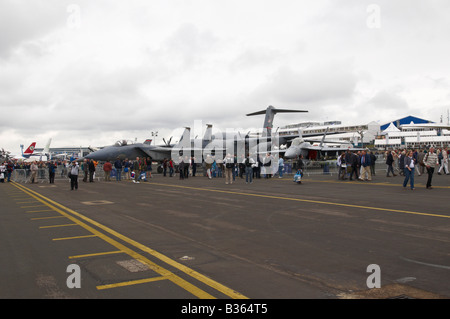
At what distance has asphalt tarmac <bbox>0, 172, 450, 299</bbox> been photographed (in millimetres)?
4230

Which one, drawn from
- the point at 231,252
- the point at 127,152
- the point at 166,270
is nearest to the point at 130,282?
the point at 166,270

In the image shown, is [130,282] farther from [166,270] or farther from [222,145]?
[222,145]

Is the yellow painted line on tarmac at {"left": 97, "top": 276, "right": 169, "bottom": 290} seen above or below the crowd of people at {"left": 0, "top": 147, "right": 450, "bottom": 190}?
below

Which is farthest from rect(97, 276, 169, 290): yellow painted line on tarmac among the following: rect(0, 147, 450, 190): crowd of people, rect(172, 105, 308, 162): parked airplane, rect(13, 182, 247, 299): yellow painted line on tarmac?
rect(172, 105, 308, 162): parked airplane

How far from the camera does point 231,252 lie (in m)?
5.91

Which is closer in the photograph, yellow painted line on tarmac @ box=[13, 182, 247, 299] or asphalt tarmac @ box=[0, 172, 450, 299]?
yellow painted line on tarmac @ box=[13, 182, 247, 299]

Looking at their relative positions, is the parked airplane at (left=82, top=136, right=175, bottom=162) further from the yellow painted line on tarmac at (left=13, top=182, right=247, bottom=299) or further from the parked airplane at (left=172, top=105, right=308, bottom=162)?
the yellow painted line on tarmac at (left=13, top=182, right=247, bottom=299)

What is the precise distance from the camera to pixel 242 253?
5.84 meters

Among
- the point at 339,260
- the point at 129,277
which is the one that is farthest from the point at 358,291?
the point at 129,277

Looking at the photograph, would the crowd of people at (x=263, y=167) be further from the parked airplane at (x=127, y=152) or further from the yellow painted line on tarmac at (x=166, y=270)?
the yellow painted line on tarmac at (x=166, y=270)

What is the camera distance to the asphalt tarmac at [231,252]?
4230mm
